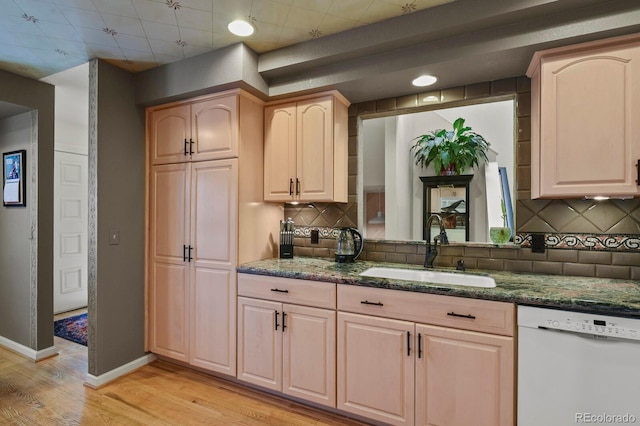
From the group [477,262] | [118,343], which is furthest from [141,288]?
[477,262]

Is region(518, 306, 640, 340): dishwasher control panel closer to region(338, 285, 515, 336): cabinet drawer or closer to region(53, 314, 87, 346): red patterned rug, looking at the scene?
region(338, 285, 515, 336): cabinet drawer

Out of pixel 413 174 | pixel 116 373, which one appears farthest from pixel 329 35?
pixel 116 373

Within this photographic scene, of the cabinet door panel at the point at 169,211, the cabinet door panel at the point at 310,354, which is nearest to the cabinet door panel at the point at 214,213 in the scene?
the cabinet door panel at the point at 169,211

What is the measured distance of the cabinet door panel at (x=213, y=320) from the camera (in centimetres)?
231

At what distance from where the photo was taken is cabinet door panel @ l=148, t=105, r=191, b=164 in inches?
101

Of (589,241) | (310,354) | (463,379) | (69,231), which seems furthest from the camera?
(69,231)

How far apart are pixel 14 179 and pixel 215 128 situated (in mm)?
2173

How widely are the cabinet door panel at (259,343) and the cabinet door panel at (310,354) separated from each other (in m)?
0.06

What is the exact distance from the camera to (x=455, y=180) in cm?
234

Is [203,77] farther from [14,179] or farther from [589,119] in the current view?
[589,119]

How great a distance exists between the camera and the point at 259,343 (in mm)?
2203

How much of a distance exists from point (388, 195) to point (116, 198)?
217cm

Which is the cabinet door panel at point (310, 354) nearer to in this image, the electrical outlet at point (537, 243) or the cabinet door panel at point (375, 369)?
the cabinet door panel at point (375, 369)

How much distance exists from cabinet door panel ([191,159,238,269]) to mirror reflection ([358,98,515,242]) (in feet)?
3.41
